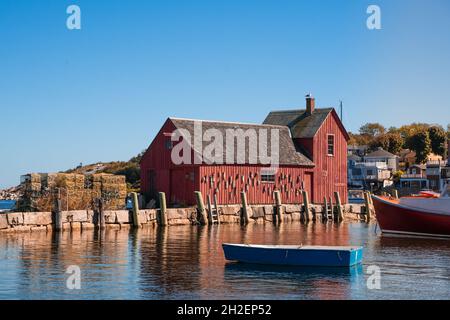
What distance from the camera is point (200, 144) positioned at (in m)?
47.6

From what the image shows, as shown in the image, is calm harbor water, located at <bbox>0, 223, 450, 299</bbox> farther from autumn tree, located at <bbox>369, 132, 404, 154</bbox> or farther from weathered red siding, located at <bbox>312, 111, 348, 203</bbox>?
autumn tree, located at <bbox>369, 132, 404, 154</bbox>

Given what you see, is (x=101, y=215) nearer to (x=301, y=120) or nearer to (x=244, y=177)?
(x=244, y=177)

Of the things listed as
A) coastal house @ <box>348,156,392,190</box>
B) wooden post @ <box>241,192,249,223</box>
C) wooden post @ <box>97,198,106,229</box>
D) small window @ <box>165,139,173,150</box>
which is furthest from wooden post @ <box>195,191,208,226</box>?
coastal house @ <box>348,156,392,190</box>

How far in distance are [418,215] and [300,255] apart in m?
14.5

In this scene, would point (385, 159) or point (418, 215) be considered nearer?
point (418, 215)

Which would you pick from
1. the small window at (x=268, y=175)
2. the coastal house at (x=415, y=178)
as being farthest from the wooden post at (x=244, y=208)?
the coastal house at (x=415, y=178)

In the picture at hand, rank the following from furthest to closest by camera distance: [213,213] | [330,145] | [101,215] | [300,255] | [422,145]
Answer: [422,145] < [330,145] < [213,213] < [101,215] < [300,255]

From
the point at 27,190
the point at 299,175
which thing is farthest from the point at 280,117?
the point at 27,190

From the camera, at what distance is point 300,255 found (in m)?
26.7

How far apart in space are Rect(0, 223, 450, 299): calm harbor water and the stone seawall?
4.43 feet

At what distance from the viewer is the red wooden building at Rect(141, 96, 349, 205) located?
4759cm

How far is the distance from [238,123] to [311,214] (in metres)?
8.13

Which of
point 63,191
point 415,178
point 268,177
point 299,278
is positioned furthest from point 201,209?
point 415,178

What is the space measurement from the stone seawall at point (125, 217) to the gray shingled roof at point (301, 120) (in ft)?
19.1
